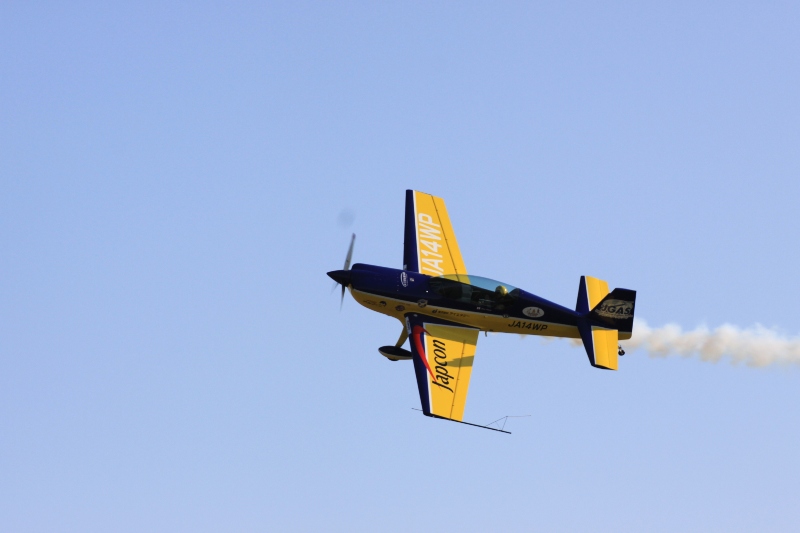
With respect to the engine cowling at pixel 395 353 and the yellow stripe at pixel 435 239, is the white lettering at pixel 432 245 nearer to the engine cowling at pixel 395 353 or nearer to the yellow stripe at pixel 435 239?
the yellow stripe at pixel 435 239

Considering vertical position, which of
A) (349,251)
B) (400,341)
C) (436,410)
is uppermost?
(349,251)

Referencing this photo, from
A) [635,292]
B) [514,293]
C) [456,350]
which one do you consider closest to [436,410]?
[456,350]

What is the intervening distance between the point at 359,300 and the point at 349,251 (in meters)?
1.62

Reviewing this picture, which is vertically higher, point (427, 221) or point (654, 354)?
point (427, 221)

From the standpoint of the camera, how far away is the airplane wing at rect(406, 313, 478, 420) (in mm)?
35125

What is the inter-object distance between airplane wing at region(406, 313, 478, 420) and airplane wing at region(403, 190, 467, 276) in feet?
Answer: 7.34

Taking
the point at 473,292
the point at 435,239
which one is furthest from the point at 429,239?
the point at 473,292

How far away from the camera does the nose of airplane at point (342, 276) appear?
37938 mm

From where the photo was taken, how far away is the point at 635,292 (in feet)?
125

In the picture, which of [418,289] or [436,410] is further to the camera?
[418,289]

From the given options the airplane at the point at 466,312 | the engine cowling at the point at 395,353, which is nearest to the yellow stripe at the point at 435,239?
the airplane at the point at 466,312

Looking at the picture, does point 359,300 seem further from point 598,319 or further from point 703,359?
point 703,359

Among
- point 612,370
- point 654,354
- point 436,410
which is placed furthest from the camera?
point 654,354

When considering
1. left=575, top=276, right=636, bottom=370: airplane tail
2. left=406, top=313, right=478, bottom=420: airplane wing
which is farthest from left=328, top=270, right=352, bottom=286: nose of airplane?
left=575, top=276, right=636, bottom=370: airplane tail
